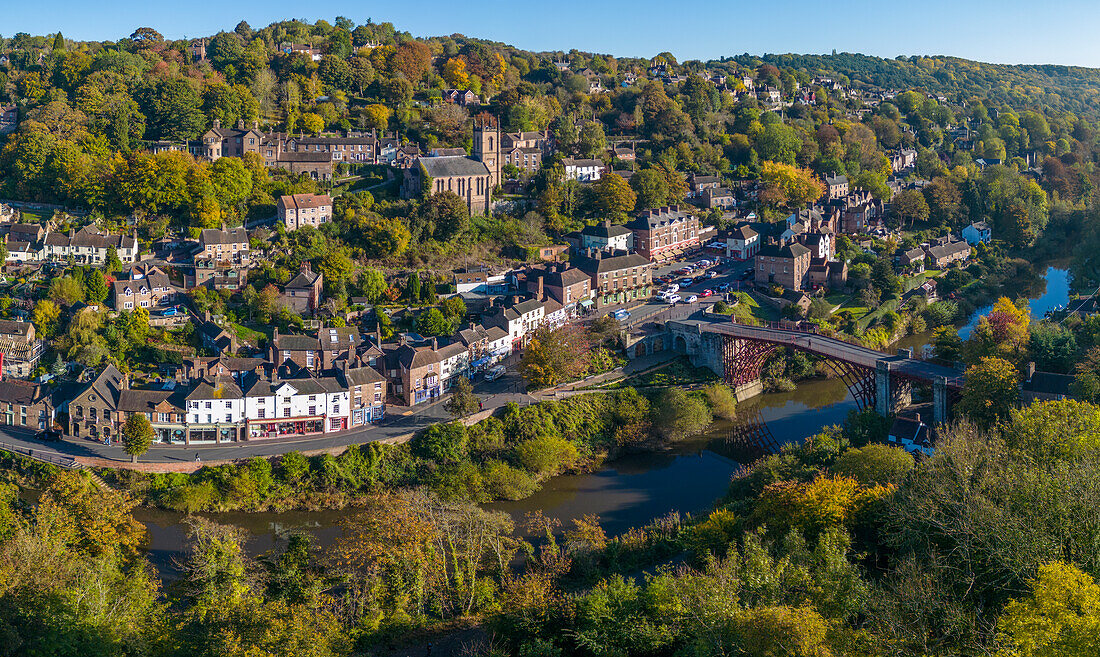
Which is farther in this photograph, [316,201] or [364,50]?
[364,50]

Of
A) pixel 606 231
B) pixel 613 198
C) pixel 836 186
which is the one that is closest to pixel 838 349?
pixel 606 231

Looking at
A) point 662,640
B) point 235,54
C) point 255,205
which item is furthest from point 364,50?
point 662,640

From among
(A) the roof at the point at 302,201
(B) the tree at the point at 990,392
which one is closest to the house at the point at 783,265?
(B) the tree at the point at 990,392

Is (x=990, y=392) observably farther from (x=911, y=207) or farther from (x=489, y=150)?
(x=911, y=207)

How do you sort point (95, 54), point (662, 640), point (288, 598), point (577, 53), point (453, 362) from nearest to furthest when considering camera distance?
point (662, 640), point (288, 598), point (453, 362), point (95, 54), point (577, 53)

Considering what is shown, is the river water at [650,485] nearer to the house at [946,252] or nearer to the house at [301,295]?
the house at [301,295]

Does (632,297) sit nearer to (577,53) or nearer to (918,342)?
(918,342)

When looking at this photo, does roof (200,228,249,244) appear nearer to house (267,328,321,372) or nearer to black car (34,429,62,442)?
house (267,328,321,372)
